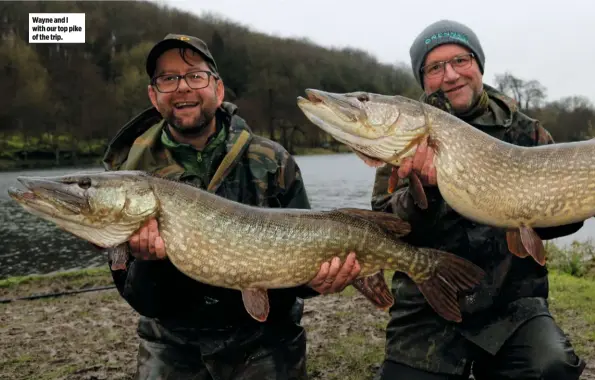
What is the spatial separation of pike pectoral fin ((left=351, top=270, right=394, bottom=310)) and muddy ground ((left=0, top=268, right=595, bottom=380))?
114cm

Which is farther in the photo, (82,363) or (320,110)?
(82,363)

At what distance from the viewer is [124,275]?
275 centimetres

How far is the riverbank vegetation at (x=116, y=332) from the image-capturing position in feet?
11.5

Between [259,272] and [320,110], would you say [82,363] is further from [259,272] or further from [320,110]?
[320,110]

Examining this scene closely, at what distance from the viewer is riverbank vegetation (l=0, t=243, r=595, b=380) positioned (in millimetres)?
3520

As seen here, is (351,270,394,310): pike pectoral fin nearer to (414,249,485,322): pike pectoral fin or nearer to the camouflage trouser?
(414,249,485,322): pike pectoral fin

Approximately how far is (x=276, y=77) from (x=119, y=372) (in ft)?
168

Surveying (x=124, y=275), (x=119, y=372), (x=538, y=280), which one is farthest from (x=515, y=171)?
(x=119, y=372)

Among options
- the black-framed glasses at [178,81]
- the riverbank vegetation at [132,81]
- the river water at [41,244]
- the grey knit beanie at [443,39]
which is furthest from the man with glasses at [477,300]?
the riverbank vegetation at [132,81]

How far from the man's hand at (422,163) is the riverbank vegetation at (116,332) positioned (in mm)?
1643

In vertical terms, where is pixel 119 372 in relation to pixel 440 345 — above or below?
below

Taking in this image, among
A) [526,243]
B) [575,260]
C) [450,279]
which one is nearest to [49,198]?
[450,279]

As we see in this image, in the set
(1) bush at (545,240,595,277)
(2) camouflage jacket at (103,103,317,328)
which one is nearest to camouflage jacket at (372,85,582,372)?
(2) camouflage jacket at (103,103,317,328)

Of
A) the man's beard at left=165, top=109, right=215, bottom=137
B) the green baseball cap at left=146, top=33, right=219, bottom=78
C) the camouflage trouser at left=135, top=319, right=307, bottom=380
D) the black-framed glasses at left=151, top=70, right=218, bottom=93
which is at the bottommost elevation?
the camouflage trouser at left=135, top=319, right=307, bottom=380
